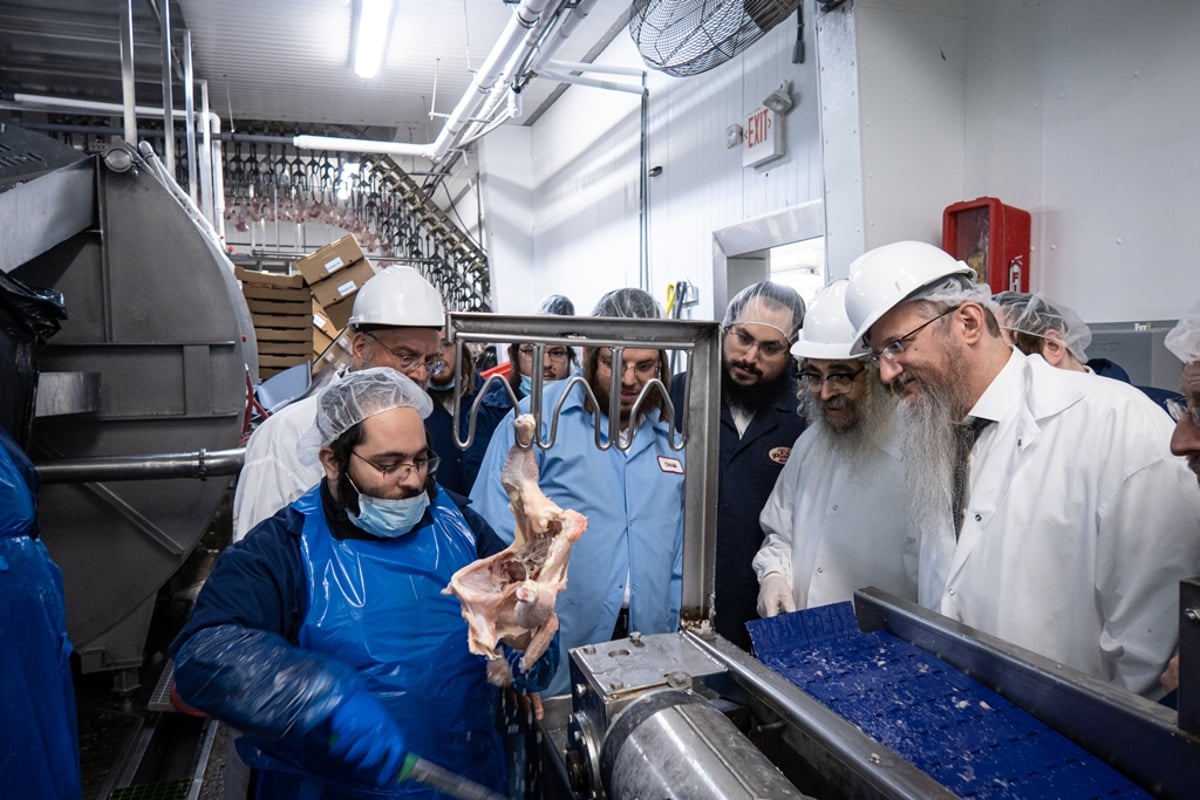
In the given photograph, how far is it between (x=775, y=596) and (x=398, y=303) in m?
1.41

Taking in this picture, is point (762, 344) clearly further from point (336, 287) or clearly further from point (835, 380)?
point (336, 287)

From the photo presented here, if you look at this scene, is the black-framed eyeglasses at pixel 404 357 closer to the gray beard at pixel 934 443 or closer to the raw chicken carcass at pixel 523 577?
the raw chicken carcass at pixel 523 577

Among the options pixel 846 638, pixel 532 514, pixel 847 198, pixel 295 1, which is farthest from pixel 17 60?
pixel 846 638

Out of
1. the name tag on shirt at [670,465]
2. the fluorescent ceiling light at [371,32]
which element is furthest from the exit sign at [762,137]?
the name tag on shirt at [670,465]

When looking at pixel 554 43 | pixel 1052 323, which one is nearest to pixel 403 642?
pixel 1052 323

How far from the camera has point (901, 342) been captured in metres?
1.54

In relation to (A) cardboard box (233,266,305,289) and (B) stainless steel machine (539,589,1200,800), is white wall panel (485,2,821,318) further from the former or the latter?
(B) stainless steel machine (539,589,1200,800)

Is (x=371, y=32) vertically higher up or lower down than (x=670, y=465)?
higher up

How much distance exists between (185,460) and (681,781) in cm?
262

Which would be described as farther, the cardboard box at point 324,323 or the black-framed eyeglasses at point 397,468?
the cardboard box at point 324,323

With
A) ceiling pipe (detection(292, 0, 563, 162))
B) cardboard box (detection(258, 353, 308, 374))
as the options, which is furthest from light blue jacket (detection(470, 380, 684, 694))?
cardboard box (detection(258, 353, 308, 374))

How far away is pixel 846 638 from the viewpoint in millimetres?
1154

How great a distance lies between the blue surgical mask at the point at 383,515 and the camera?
1.33 meters

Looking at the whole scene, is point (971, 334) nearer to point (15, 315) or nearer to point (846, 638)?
point (846, 638)
